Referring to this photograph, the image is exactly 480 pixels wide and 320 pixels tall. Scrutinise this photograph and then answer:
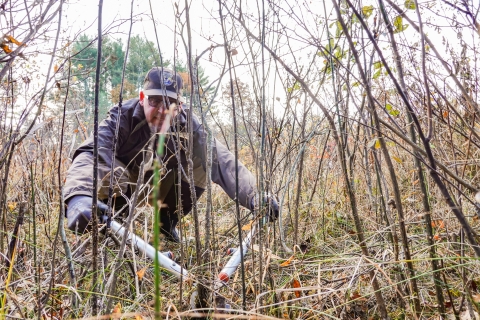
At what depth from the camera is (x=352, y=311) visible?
1.48 metres

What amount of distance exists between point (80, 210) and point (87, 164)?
1.90 feet

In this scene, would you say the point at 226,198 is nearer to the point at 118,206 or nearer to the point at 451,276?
the point at 118,206

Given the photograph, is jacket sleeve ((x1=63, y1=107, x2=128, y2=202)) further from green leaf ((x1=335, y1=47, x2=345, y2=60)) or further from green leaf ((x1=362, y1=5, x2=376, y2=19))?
green leaf ((x1=362, y1=5, x2=376, y2=19))

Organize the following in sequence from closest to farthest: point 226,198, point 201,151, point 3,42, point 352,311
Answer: point 3,42
point 352,311
point 201,151
point 226,198

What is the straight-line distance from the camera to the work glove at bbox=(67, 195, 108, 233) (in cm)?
171

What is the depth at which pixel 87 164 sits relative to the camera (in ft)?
7.36

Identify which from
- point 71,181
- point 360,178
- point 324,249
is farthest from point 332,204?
point 71,181

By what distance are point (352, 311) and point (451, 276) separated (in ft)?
1.58

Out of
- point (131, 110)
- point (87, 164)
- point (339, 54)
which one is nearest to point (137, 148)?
point (131, 110)

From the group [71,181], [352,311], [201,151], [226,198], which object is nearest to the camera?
[352,311]

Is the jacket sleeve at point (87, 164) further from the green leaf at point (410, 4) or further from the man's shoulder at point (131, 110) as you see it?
the green leaf at point (410, 4)

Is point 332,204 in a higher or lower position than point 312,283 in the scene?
higher

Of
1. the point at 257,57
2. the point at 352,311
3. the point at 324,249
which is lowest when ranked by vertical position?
the point at 352,311

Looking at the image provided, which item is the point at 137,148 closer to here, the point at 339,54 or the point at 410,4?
the point at 339,54
